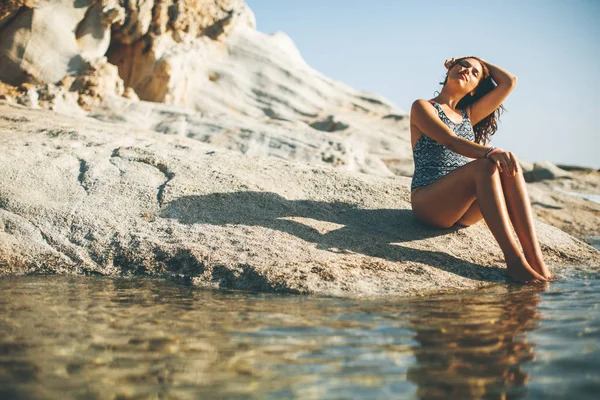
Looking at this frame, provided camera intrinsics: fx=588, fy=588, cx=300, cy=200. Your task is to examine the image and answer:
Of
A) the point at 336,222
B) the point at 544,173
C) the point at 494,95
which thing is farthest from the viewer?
the point at 544,173

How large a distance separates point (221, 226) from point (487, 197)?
6.22ft

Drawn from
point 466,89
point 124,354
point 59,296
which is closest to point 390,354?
point 124,354

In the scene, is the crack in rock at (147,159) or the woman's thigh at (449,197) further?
the crack in rock at (147,159)

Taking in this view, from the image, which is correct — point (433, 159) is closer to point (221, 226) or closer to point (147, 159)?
point (221, 226)

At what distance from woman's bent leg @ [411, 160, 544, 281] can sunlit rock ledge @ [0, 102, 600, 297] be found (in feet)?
0.62

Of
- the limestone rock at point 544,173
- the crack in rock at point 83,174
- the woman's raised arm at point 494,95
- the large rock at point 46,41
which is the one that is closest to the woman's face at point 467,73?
the woman's raised arm at point 494,95

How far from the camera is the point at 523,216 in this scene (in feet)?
13.3

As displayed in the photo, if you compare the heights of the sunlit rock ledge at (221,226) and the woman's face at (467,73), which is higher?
the woman's face at (467,73)

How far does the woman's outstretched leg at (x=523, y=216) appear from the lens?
13.2ft

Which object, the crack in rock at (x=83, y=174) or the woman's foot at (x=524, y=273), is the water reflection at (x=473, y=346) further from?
the crack in rock at (x=83, y=174)

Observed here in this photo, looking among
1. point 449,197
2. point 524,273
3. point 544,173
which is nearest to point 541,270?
point 524,273

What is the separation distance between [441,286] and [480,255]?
78 centimetres

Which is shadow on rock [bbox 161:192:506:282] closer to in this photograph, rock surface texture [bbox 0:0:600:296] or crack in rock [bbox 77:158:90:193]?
rock surface texture [bbox 0:0:600:296]

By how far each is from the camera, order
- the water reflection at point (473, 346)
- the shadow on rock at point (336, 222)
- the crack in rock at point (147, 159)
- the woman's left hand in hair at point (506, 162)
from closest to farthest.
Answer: the water reflection at point (473, 346) → the woman's left hand in hair at point (506, 162) → the shadow on rock at point (336, 222) → the crack in rock at point (147, 159)
